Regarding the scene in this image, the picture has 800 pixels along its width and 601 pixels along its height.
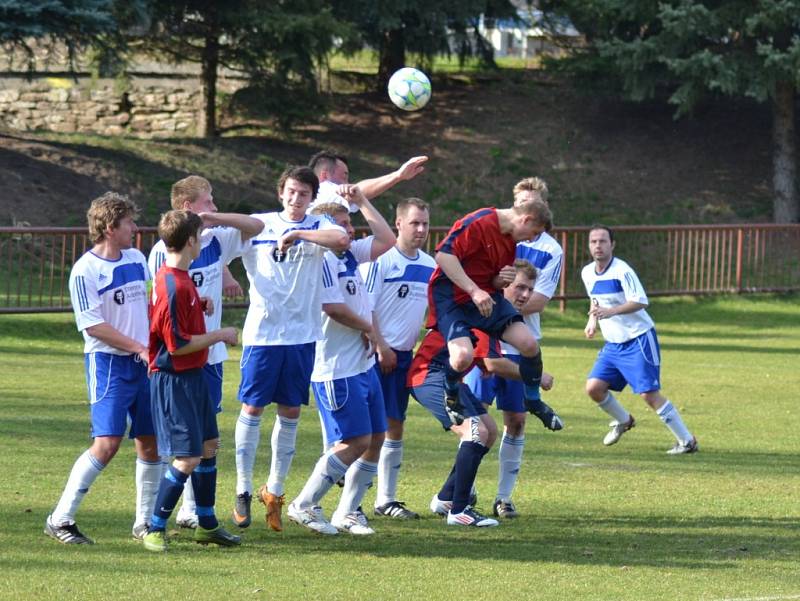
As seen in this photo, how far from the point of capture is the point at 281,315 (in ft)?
26.0

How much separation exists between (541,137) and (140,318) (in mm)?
26554

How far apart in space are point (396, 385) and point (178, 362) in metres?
2.02

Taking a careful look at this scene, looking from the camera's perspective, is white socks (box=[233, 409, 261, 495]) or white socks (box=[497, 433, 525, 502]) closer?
white socks (box=[233, 409, 261, 495])

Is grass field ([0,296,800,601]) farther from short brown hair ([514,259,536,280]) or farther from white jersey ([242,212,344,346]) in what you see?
short brown hair ([514,259,536,280])

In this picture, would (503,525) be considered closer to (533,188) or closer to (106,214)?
(533,188)

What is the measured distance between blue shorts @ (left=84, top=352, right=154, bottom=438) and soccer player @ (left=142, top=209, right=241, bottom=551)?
37 centimetres

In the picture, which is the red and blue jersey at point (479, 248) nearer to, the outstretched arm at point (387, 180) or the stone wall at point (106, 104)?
the outstretched arm at point (387, 180)

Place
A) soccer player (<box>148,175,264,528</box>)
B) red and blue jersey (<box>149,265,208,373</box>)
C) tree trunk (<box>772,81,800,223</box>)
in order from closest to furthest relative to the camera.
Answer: red and blue jersey (<box>149,265,208,373</box>), soccer player (<box>148,175,264,528</box>), tree trunk (<box>772,81,800,223</box>)

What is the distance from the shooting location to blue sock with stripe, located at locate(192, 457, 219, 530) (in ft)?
24.0

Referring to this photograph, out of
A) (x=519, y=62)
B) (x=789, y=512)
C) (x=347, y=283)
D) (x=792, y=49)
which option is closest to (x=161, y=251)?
(x=347, y=283)

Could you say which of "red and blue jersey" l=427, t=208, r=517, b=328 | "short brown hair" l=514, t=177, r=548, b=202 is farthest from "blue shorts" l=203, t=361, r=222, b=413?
"short brown hair" l=514, t=177, r=548, b=202

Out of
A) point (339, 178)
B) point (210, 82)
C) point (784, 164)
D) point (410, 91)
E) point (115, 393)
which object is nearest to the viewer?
point (115, 393)

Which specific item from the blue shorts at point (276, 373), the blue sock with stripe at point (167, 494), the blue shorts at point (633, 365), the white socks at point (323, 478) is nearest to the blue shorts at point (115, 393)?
the blue sock with stripe at point (167, 494)

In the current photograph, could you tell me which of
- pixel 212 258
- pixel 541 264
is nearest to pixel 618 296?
pixel 541 264
